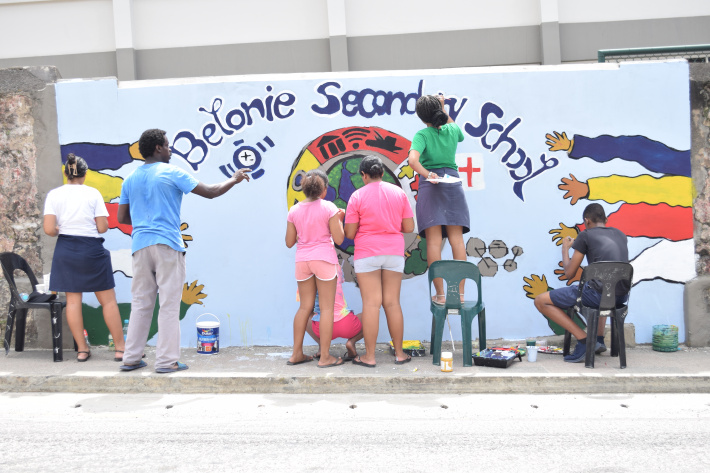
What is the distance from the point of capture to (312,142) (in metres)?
7.14

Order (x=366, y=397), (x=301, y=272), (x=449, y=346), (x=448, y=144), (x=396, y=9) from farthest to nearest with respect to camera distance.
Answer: (x=396, y=9)
(x=449, y=346)
(x=448, y=144)
(x=301, y=272)
(x=366, y=397)

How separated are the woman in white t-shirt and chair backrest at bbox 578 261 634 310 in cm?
451

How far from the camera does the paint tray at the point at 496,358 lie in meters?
6.04

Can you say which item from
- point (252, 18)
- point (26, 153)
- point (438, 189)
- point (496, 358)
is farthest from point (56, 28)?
point (496, 358)

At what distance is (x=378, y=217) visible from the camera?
6.20 m

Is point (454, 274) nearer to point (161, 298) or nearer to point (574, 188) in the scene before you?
point (574, 188)

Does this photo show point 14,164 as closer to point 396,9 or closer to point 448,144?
point 448,144

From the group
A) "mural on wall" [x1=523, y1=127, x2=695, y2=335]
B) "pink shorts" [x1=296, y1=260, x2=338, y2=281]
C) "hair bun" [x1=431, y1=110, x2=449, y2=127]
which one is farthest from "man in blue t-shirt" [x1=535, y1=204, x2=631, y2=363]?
"pink shorts" [x1=296, y1=260, x2=338, y2=281]

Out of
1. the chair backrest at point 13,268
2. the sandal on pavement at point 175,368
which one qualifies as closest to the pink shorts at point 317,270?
the sandal on pavement at point 175,368

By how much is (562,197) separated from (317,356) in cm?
305

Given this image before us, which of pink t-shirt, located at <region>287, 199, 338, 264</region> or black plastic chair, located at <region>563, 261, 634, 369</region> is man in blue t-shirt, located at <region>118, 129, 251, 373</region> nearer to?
pink t-shirt, located at <region>287, 199, 338, 264</region>

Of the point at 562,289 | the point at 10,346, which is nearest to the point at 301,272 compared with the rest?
the point at 562,289

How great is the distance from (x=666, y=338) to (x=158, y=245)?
504 centimetres

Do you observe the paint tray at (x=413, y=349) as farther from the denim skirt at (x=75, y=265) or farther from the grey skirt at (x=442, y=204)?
the denim skirt at (x=75, y=265)
